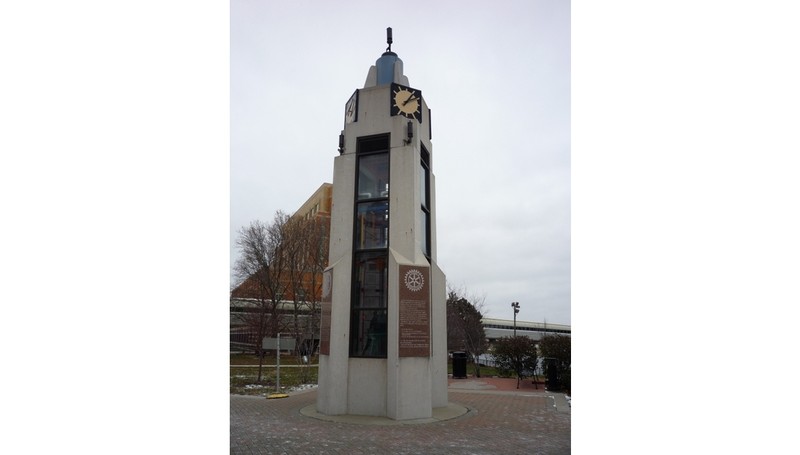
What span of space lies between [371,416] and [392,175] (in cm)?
475

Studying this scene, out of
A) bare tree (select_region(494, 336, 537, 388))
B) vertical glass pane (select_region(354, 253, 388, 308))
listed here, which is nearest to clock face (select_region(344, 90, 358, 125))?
vertical glass pane (select_region(354, 253, 388, 308))

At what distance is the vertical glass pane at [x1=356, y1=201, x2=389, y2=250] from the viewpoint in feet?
33.4

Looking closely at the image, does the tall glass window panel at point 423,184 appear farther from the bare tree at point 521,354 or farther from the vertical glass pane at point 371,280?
the bare tree at point 521,354

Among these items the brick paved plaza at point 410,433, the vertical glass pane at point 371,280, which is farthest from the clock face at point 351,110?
the brick paved plaza at point 410,433

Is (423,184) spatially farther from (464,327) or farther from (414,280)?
(464,327)

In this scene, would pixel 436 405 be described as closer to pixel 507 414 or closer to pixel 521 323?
pixel 507 414

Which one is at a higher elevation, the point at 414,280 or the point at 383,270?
the point at 383,270

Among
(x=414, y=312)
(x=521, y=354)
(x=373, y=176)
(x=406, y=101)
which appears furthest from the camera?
A: (x=521, y=354)

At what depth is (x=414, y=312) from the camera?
9.42 meters

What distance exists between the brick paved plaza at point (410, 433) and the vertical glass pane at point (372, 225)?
3.50m

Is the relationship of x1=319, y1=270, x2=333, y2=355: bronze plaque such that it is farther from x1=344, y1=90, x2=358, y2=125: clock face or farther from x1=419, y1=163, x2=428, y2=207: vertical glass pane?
x1=344, y1=90, x2=358, y2=125: clock face

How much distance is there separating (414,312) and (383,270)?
44.6 inches

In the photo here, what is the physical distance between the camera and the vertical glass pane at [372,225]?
33.4ft

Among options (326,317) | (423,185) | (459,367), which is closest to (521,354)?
(459,367)
